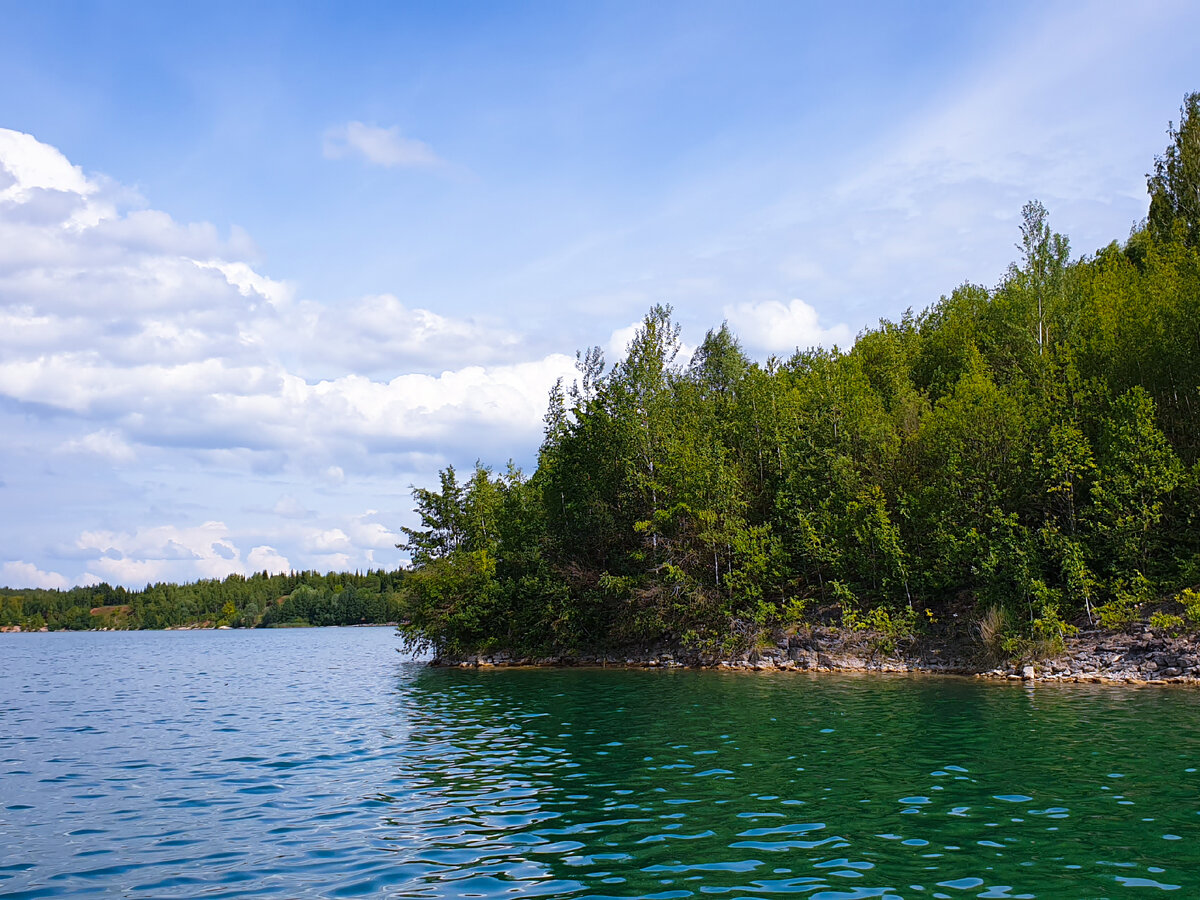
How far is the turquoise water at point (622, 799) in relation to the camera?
1123 centimetres

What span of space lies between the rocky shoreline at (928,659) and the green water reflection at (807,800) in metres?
7.92

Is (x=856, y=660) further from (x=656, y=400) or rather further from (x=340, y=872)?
(x=340, y=872)

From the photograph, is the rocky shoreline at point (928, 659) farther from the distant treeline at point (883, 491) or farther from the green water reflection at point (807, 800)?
the green water reflection at point (807, 800)

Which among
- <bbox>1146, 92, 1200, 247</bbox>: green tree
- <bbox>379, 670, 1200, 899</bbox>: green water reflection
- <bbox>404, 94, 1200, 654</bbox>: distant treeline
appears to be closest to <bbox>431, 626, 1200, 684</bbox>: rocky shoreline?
<bbox>404, 94, 1200, 654</bbox>: distant treeline

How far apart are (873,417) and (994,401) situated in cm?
843

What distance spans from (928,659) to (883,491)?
11987 mm

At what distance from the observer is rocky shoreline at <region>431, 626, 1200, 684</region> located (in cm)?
3741

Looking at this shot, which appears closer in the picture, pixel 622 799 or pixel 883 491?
pixel 622 799

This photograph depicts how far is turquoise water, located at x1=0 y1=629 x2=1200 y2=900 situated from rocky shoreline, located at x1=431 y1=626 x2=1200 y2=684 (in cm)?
477

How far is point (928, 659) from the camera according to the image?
46.0 m

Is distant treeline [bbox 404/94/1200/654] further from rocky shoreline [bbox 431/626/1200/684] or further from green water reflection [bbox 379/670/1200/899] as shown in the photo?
green water reflection [bbox 379/670/1200/899]

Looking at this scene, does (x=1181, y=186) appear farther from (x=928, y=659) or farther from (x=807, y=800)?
(x=807, y=800)

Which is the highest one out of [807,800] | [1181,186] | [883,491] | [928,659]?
[1181,186]

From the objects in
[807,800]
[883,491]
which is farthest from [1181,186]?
[807,800]
